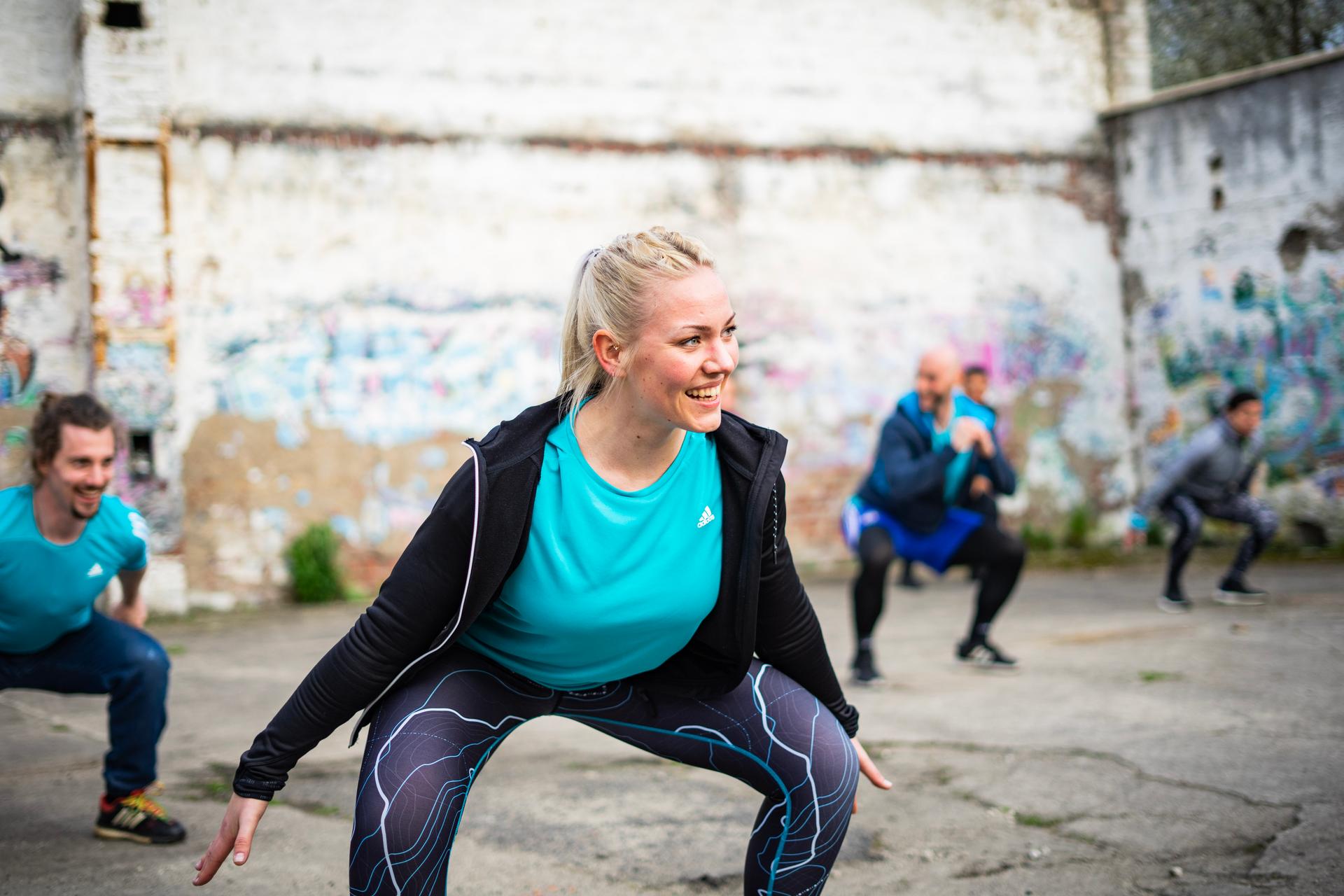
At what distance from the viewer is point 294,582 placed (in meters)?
10.0

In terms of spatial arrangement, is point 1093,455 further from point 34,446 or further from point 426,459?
point 34,446

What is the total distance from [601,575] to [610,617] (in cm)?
9

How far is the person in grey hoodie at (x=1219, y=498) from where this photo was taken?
8.59m

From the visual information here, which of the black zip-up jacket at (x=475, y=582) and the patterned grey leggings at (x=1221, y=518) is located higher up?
the black zip-up jacket at (x=475, y=582)

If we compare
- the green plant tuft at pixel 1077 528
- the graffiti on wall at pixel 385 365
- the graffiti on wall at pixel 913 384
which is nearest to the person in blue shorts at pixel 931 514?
the graffiti on wall at pixel 913 384

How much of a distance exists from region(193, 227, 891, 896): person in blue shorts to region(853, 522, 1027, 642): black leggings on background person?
12.1 ft

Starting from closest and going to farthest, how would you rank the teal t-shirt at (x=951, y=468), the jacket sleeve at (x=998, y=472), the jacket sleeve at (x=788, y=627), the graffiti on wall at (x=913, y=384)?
the jacket sleeve at (x=788, y=627)
the teal t-shirt at (x=951, y=468)
the jacket sleeve at (x=998, y=472)
the graffiti on wall at (x=913, y=384)

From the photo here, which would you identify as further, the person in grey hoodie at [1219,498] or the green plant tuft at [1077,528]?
the green plant tuft at [1077,528]

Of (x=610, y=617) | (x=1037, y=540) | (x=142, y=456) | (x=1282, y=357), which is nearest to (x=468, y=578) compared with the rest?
(x=610, y=617)

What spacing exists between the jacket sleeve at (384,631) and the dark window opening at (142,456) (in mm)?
8029

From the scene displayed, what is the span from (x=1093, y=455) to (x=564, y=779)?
30.1 feet

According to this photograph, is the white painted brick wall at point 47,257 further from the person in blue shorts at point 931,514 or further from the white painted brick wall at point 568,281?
the person in blue shorts at point 931,514

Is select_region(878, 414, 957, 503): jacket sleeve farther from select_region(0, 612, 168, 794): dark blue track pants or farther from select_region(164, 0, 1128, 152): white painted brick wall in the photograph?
select_region(164, 0, 1128, 152): white painted brick wall

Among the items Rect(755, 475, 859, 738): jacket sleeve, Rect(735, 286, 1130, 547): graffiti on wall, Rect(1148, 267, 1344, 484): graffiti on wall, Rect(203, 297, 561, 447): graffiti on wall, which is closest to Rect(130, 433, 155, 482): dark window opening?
Rect(203, 297, 561, 447): graffiti on wall
